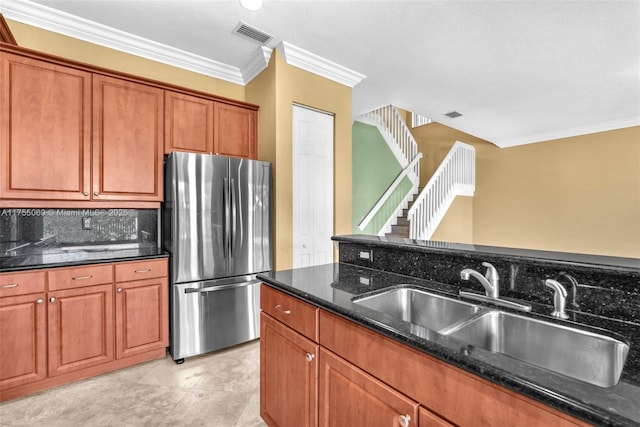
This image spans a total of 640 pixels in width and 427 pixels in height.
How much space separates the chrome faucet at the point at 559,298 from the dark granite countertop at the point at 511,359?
0.11 feet

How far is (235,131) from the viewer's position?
3215mm

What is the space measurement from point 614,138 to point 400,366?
6613mm

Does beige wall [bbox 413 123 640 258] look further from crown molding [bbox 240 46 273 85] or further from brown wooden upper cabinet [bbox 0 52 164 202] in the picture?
brown wooden upper cabinet [bbox 0 52 164 202]

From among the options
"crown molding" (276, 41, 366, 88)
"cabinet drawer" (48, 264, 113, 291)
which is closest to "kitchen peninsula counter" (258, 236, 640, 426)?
"cabinet drawer" (48, 264, 113, 291)

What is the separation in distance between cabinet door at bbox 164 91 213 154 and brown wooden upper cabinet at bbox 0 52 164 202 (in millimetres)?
77

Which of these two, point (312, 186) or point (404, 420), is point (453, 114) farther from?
point (404, 420)

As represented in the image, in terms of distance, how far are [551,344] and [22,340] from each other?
3025 mm

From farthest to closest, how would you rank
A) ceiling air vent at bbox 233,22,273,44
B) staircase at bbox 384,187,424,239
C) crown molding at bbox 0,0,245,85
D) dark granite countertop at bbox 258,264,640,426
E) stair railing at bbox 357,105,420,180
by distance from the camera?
stair railing at bbox 357,105,420,180
staircase at bbox 384,187,424,239
ceiling air vent at bbox 233,22,273,44
crown molding at bbox 0,0,245,85
dark granite countertop at bbox 258,264,640,426

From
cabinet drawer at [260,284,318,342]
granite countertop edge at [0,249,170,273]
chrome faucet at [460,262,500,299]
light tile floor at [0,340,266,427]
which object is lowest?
light tile floor at [0,340,266,427]

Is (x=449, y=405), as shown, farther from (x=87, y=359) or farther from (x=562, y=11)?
(x=562, y=11)

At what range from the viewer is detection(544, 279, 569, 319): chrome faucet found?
1.10m

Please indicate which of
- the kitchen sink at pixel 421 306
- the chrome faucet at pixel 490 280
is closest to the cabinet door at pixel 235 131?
the kitchen sink at pixel 421 306

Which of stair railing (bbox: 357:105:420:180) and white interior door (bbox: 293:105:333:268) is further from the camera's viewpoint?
stair railing (bbox: 357:105:420:180)

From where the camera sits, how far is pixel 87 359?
2254mm
